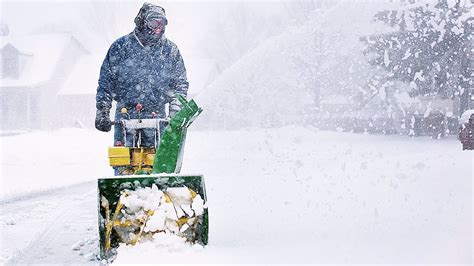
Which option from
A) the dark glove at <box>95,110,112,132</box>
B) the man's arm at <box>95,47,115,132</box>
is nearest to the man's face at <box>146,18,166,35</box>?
the man's arm at <box>95,47,115,132</box>

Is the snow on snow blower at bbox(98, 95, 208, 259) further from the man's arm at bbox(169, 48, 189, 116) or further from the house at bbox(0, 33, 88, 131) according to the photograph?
the house at bbox(0, 33, 88, 131)

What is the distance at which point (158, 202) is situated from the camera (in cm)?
441

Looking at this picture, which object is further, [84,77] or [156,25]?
[84,77]

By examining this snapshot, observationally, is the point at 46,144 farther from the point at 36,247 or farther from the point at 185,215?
the point at 185,215

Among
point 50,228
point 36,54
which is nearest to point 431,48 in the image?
point 50,228

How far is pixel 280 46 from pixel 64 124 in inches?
660

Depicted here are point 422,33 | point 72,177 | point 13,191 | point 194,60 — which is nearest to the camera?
point 13,191

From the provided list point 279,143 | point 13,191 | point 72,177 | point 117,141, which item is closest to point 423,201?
point 117,141

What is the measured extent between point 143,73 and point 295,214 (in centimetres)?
228

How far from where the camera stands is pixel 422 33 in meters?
18.7

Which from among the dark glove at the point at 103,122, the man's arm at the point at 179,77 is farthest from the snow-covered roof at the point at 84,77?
the dark glove at the point at 103,122

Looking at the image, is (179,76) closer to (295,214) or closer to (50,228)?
(295,214)

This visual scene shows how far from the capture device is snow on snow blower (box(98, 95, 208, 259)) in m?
4.37

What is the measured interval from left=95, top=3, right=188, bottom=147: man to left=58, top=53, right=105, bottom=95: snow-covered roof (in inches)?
1362
